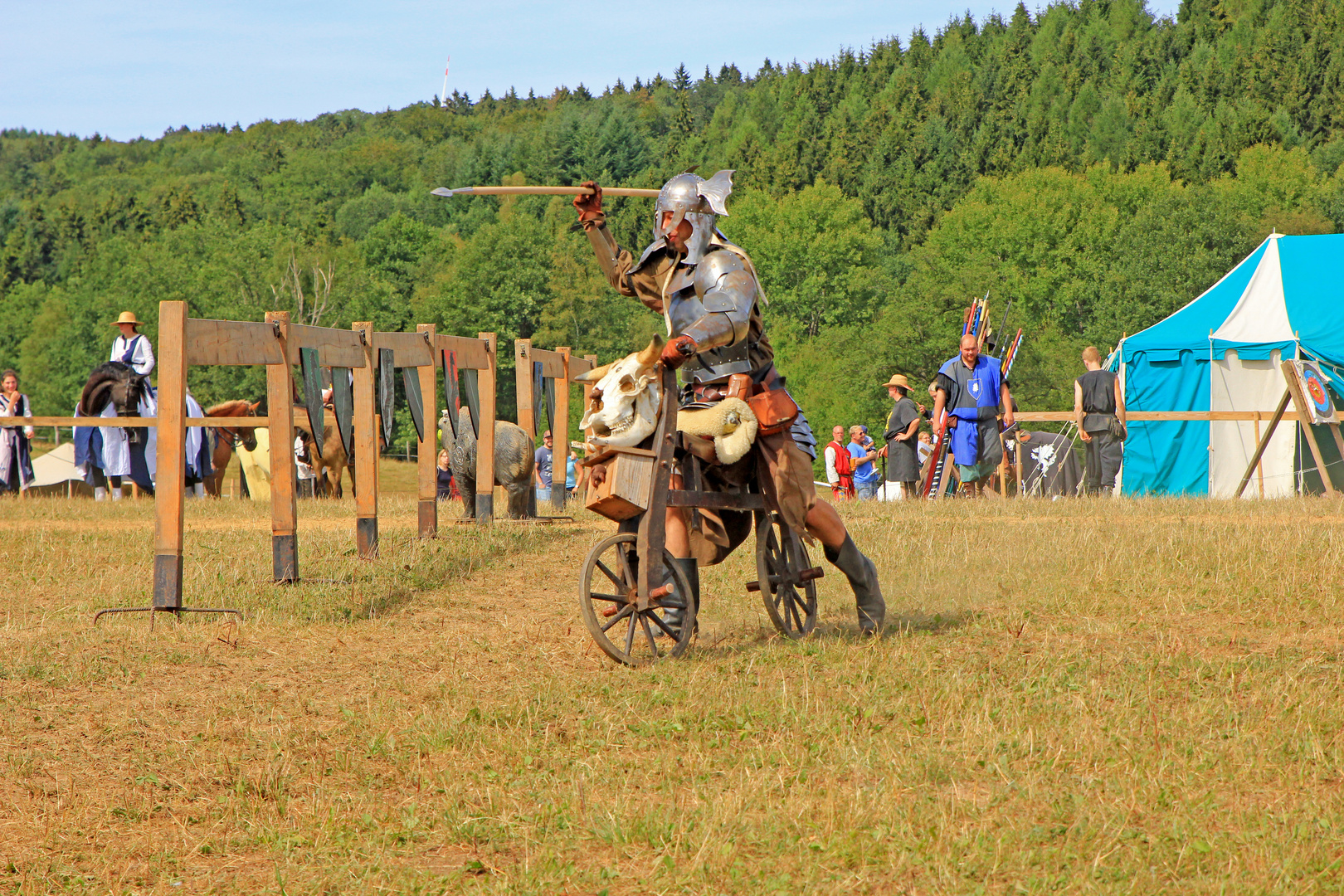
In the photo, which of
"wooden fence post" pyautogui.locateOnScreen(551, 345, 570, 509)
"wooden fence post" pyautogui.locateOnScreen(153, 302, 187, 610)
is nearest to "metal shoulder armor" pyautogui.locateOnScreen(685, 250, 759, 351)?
"wooden fence post" pyautogui.locateOnScreen(153, 302, 187, 610)

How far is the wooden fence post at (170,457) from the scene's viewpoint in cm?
670

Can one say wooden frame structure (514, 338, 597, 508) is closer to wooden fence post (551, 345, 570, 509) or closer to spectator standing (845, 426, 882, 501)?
wooden fence post (551, 345, 570, 509)

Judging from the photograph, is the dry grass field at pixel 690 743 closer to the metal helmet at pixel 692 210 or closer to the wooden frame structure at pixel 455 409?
the metal helmet at pixel 692 210

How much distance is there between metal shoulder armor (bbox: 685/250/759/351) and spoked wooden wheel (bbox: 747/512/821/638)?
0.94m

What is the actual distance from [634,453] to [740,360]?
0.71m

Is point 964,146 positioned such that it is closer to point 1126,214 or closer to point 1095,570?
point 1126,214

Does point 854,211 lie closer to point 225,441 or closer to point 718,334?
point 225,441

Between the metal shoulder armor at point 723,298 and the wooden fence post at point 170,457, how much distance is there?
2.56 metres

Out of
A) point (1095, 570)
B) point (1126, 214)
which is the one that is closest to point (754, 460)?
point (1095, 570)

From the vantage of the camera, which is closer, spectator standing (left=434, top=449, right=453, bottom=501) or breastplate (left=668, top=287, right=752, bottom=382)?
breastplate (left=668, top=287, right=752, bottom=382)

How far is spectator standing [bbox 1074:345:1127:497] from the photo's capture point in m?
15.4

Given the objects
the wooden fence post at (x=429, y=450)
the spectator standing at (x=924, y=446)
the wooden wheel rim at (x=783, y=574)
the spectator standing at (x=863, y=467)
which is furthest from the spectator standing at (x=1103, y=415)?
the wooden wheel rim at (x=783, y=574)

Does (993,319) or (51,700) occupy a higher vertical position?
(993,319)

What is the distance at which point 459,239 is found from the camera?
3625 inches
